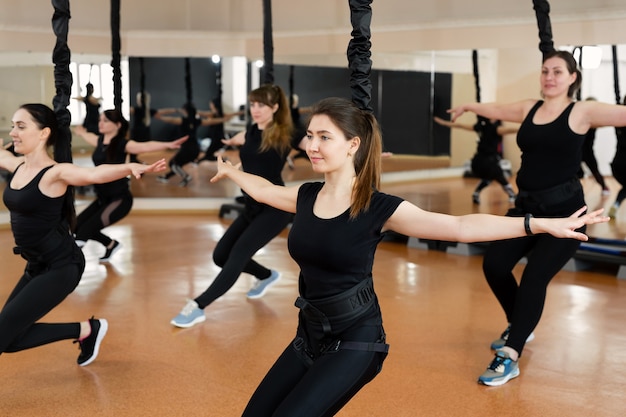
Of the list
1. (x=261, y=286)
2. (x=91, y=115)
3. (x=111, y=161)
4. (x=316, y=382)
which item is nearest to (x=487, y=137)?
(x=261, y=286)

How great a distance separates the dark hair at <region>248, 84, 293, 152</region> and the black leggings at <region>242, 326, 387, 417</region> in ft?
8.27

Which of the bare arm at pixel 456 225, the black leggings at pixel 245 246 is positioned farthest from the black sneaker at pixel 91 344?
the bare arm at pixel 456 225

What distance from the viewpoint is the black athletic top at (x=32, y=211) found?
3498 millimetres

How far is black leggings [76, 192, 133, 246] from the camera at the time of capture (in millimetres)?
6410

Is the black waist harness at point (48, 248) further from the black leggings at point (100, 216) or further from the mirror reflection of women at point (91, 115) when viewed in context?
the mirror reflection of women at point (91, 115)

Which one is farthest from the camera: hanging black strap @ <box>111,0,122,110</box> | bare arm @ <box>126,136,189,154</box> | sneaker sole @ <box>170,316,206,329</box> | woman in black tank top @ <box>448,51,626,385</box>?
bare arm @ <box>126,136,189,154</box>

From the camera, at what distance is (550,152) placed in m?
3.84

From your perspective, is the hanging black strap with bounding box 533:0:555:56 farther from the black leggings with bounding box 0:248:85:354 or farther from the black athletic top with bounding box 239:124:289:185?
the black leggings with bounding box 0:248:85:354

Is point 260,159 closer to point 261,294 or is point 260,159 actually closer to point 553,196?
point 261,294

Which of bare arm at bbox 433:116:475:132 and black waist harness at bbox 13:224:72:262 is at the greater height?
bare arm at bbox 433:116:475:132

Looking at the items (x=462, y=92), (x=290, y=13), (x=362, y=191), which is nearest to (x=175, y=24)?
(x=290, y=13)

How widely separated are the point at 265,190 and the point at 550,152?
5.49ft

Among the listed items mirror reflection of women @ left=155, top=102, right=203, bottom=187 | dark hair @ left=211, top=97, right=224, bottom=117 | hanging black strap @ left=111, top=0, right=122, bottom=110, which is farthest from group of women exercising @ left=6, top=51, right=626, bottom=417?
dark hair @ left=211, top=97, right=224, bottom=117

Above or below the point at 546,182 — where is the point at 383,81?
above
